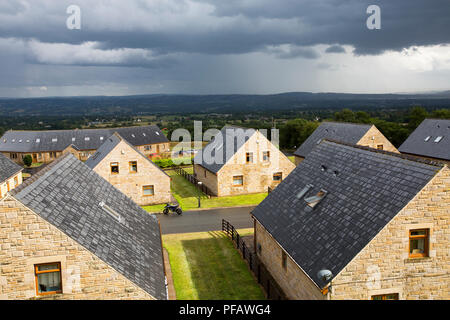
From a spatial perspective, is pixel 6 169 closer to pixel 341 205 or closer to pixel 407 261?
pixel 341 205

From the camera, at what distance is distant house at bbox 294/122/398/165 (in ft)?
137

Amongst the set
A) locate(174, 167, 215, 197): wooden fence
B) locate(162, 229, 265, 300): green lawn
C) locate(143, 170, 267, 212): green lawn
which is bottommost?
locate(162, 229, 265, 300): green lawn

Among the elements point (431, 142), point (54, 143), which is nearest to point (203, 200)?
point (431, 142)

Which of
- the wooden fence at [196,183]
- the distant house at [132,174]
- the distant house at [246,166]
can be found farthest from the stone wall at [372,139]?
the distant house at [132,174]

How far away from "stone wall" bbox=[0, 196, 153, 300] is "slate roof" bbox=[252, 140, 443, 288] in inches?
266

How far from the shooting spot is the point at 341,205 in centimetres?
1531

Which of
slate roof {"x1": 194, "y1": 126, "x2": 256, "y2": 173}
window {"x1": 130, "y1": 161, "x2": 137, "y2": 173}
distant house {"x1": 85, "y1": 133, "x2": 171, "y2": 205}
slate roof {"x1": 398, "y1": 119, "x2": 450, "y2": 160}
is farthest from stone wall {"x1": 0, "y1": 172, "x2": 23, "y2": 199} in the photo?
slate roof {"x1": 398, "y1": 119, "x2": 450, "y2": 160}

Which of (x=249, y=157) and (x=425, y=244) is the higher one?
(x=249, y=157)

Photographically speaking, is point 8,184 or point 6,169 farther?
point 6,169

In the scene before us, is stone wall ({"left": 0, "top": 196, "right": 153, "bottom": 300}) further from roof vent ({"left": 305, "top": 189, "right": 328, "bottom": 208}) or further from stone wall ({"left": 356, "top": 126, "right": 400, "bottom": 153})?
stone wall ({"left": 356, "top": 126, "right": 400, "bottom": 153})

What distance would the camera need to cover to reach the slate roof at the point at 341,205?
12977 mm

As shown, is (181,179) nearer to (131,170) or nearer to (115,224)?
(131,170)

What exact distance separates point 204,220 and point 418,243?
18735mm

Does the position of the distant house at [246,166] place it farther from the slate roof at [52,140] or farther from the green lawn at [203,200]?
the slate roof at [52,140]
